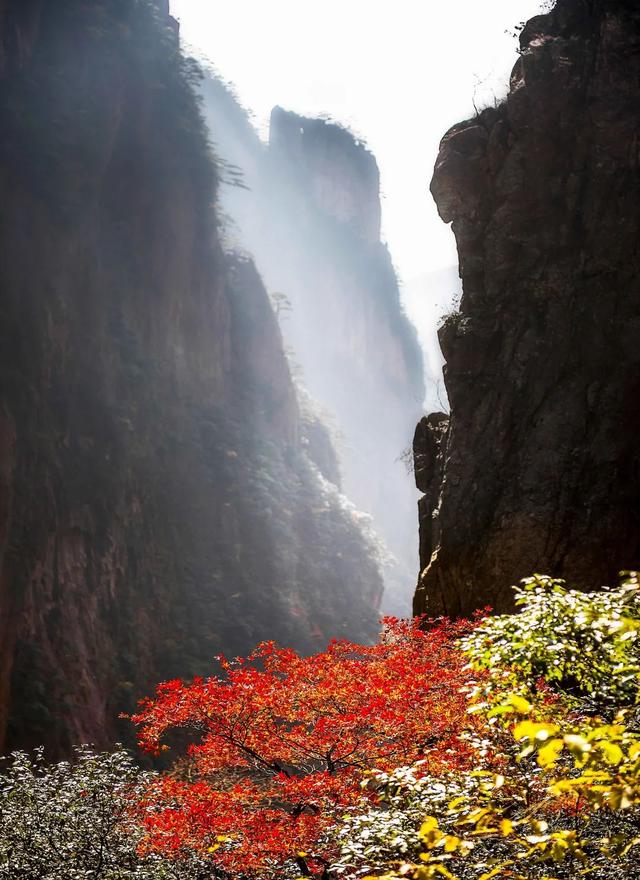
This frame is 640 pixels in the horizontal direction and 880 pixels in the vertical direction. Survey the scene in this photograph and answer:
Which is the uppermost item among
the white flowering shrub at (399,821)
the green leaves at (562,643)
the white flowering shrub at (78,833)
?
the green leaves at (562,643)

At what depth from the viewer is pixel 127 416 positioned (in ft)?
90.6

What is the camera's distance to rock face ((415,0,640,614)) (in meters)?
13.2

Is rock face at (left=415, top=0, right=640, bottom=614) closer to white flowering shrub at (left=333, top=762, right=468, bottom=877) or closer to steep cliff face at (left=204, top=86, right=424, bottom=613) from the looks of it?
white flowering shrub at (left=333, top=762, right=468, bottom=877)

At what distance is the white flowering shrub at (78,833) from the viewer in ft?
26.5

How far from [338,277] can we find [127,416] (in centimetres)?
4890

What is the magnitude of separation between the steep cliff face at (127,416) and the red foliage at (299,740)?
1022 centimetres

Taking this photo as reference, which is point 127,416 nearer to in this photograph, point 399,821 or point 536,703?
point 536,703

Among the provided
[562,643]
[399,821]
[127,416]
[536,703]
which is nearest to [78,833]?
[399,821]

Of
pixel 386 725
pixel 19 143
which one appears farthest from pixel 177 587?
pixel 386 725

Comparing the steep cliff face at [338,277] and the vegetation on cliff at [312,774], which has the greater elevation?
the steep cliff face at [338,277]

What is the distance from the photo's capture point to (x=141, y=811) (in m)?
9.26

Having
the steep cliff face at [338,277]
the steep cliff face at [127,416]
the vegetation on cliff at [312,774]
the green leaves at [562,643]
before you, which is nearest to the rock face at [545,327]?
the vegetation on cliff at [312,774]

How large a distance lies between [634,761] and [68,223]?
26.2 m

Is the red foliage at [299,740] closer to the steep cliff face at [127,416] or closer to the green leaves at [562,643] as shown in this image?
the green leaves at [562,643]
